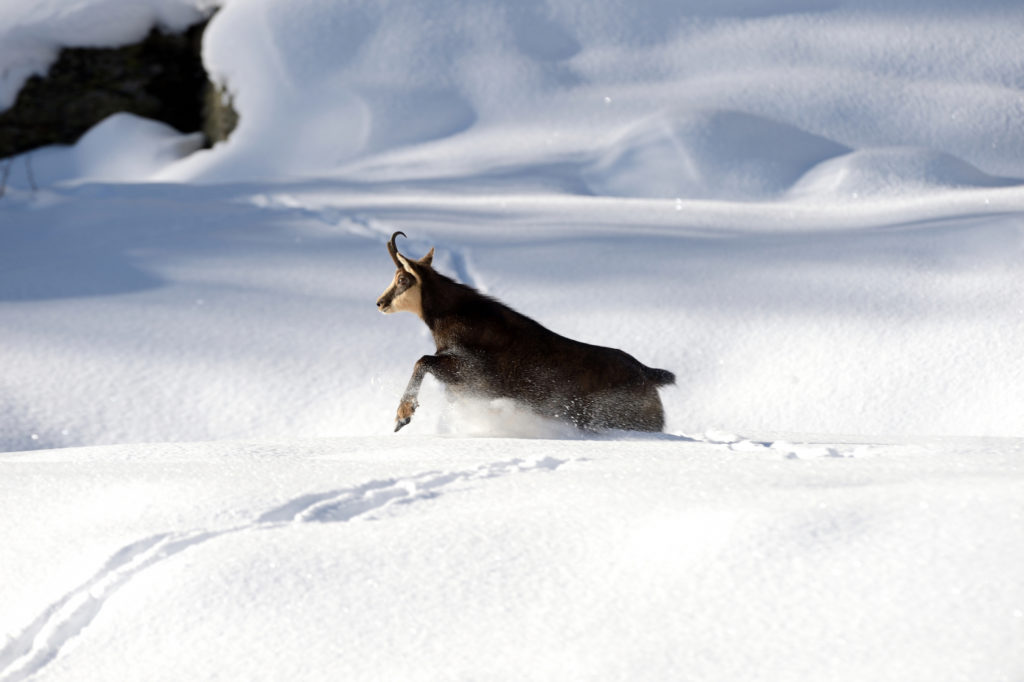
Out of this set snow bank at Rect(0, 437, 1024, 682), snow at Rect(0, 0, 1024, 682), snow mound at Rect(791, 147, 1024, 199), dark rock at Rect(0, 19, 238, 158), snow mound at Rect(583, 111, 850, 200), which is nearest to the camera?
snow bank at Rect(0, 437, 1024, 682)

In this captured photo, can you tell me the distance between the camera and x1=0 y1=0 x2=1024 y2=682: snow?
4.83 ft

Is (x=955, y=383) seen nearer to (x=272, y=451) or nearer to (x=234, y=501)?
(x=272, y=451)

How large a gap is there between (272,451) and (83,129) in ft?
23.3

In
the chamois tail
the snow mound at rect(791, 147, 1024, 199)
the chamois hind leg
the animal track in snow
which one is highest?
the snow mound at rect(791, 147, 1024, 199)

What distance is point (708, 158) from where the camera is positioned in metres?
6.66

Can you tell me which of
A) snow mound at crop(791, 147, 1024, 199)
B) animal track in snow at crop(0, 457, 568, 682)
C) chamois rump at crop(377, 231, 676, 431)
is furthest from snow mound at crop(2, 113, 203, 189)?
animal track in snow at crop(0, 457, 568, 682)

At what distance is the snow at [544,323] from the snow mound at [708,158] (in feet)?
0.10

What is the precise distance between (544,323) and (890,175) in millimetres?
3161

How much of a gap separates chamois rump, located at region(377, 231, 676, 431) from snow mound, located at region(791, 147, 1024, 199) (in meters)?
3.78

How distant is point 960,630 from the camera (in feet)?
4.27

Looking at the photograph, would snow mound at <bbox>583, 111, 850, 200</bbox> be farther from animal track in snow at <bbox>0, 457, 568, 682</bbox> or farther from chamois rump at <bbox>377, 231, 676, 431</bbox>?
animal track in snow at <bbox>0, 457, 568, 682</bbox>

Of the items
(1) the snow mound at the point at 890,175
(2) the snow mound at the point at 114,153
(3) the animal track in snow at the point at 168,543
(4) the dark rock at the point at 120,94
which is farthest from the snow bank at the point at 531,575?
(4) the dark rock at the point at 120,94

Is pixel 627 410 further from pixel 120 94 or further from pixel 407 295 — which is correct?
pixel 120 94

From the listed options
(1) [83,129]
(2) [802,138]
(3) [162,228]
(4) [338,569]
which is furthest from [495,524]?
(1) [83,129]
